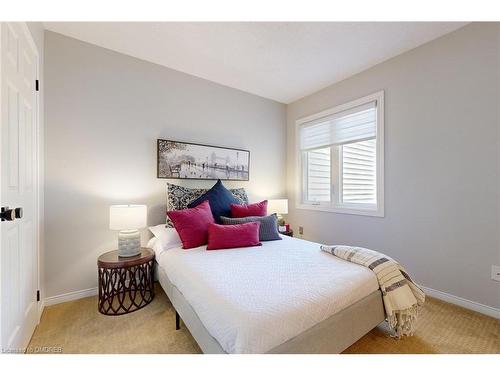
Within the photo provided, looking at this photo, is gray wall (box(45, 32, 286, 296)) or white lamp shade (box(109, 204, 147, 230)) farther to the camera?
gray wall (box(45, 32, 286, 296))

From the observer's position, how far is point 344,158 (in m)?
2.99

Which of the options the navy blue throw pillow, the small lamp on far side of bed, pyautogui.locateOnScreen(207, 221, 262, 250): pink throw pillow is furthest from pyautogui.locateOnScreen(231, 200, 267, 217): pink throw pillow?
the small lamp on far side of bed

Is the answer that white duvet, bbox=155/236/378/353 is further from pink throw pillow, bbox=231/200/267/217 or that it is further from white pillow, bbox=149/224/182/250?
pink throw pillow, bbox=231/200/267/217

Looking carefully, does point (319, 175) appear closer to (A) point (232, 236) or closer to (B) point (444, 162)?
(B) point (444, 162)

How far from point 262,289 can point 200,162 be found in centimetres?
195

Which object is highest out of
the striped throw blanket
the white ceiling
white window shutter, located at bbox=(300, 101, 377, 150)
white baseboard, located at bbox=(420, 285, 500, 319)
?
the white ceiling

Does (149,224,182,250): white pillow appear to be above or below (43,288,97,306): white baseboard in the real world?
above

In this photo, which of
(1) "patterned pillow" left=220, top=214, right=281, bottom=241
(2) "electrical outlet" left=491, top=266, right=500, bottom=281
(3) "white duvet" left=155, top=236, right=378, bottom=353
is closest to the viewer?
(3) "white duvet" left=155, top=236, right=378, bottom=353

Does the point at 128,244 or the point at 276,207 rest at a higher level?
the point at 276,207

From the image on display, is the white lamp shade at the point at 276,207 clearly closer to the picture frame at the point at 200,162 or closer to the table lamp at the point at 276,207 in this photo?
the table lamp at the point at 276,207

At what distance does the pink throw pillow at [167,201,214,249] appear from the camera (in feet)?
6.54

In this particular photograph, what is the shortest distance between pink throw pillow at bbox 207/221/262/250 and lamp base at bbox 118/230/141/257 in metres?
0.70

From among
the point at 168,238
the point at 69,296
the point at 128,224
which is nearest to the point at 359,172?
the point at 168,238

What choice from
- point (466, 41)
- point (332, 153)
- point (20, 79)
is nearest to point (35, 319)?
point (20, 79)
